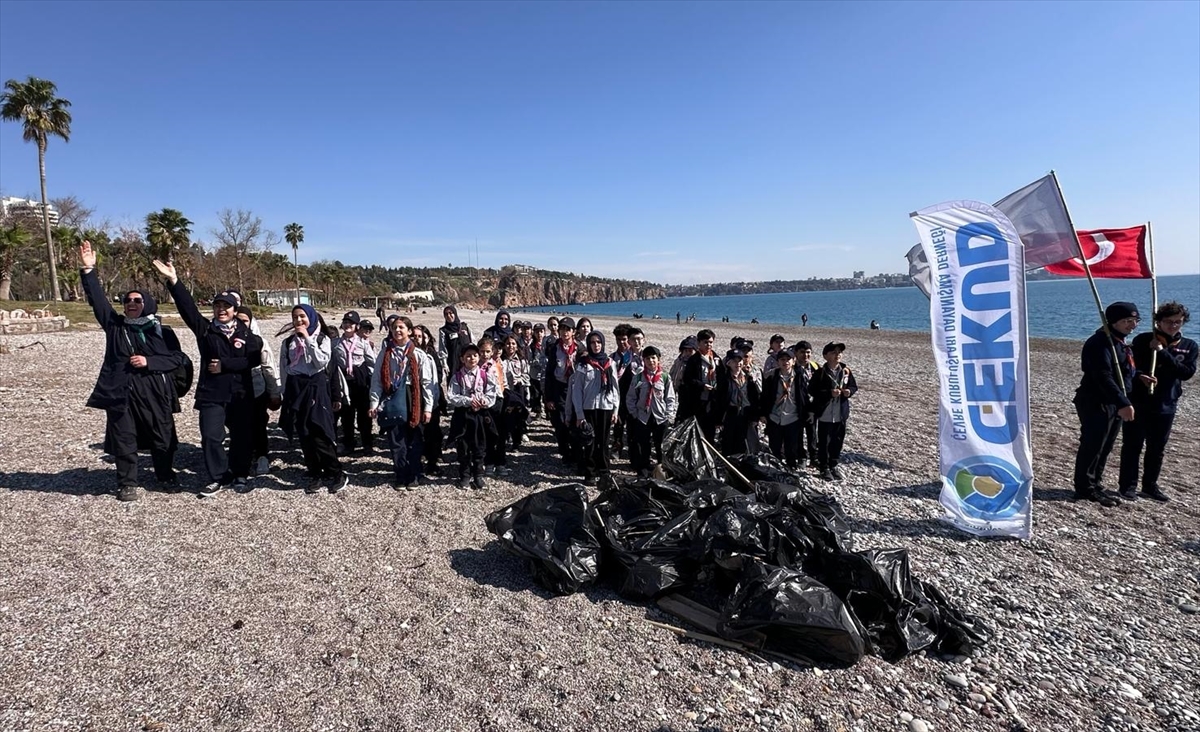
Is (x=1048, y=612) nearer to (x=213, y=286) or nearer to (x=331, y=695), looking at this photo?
(x=331, y=695)

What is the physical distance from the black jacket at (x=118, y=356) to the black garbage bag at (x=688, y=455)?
5547mm

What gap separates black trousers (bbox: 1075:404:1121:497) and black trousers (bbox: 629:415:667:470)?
15.6 ft

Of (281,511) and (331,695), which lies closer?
(331,695)

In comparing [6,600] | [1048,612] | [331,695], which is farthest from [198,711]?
[1048,612]

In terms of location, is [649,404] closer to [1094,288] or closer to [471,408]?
[471,408]

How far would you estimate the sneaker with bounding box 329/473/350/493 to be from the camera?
19.9 feet

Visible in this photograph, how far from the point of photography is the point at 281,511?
543 cm

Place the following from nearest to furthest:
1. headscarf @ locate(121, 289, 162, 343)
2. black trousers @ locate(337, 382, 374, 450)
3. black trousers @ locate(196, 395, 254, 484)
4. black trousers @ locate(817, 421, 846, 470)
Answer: headscarf @ locate(121, 289, 162, 343), black trousers @ locate(196, 395, 254, 484), black trousers @ locate(817, 421, 846, 470), black trousers @ locate(337, 382, 374, 450)

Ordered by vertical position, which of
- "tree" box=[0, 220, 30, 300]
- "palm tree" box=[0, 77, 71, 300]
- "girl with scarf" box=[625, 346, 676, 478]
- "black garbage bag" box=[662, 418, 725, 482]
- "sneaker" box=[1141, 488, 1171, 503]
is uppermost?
"palm tree" box=[0, 77, 71, 300]

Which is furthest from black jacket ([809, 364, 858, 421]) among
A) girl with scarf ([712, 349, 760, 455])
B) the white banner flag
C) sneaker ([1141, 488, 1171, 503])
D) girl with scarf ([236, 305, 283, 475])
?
girl with scarf ([236, 305, 283, 475])

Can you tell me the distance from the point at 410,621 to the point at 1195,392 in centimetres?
2037

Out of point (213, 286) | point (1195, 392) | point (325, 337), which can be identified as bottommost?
point (1195, 392)

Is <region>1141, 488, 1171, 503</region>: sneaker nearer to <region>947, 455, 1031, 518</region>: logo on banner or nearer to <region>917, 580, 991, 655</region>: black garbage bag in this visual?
<region>947, 455, 1031, 518</region>: logo on banner

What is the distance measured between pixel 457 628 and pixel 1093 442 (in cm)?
705
